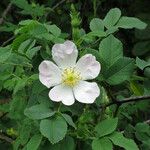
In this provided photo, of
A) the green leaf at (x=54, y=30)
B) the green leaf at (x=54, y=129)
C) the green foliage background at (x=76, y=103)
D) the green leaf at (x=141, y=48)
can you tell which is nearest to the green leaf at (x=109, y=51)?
the green foliage background at (x=76, y=103)

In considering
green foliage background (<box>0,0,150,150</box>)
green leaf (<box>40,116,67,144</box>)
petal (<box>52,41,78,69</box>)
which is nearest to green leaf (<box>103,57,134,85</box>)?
green foliage background (<box>0,0,150,150</box>)

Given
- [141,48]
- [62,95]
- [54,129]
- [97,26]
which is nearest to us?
[54,129]

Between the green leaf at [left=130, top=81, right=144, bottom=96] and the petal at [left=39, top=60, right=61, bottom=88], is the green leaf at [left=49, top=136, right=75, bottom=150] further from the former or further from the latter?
the green leaf at [left=130, top=81, right=144, bottom=96]

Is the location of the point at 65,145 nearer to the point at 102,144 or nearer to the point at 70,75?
the point at 102,144

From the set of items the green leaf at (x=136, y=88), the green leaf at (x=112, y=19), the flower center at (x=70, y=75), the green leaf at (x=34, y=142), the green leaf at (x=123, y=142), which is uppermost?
the green leaf at (x=112, y=19)

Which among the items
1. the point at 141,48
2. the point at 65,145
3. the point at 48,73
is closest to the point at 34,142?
the point at 65,145

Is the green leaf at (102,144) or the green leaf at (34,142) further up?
the green leaf at (34,142)

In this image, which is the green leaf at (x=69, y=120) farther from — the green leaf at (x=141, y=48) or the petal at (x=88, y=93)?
the green leaf at (x=141, y=48)
